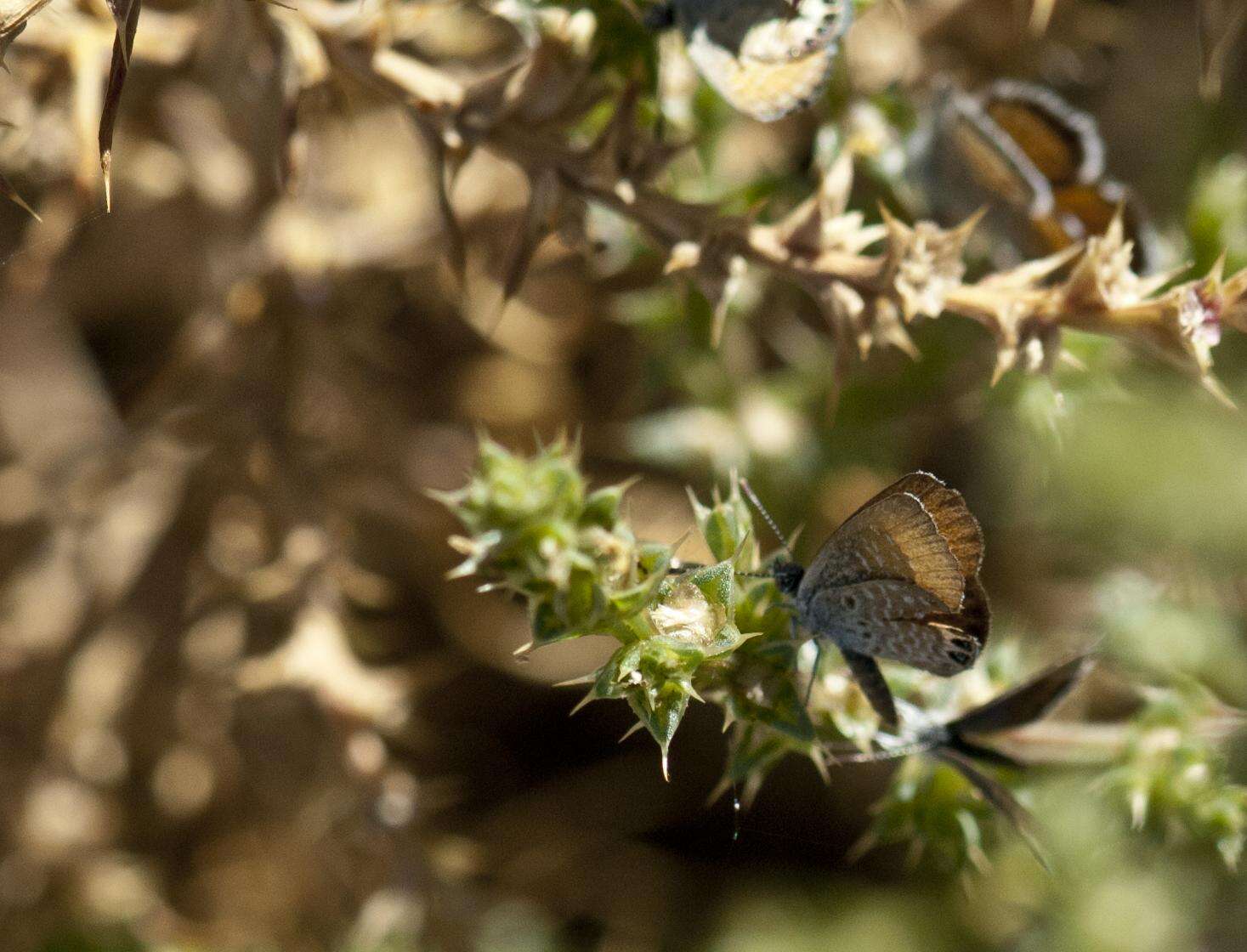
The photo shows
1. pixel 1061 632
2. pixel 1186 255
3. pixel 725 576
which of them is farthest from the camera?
pixel 1061 632

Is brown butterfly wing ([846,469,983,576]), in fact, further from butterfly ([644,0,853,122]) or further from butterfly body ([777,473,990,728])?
butterfly ([644,0,853,122])

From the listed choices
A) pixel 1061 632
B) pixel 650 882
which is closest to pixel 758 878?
pixel 650 882

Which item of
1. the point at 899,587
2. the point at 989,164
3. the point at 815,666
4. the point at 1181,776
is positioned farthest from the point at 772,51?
the point at 1181,776

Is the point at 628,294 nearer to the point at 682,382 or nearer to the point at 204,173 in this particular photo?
the point at 682,382

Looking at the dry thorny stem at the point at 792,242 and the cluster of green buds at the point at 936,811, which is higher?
the dry thorny stem at the point at 792,242

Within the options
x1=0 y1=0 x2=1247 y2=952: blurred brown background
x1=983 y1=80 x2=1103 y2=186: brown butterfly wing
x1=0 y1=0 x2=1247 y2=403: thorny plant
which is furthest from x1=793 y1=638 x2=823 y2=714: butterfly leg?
x1=983 y1=80 x2=1103 y2=186: brown butterfly wing

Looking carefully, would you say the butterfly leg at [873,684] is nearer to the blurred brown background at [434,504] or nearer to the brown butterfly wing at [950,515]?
the brown butterfly wing at [950,515]

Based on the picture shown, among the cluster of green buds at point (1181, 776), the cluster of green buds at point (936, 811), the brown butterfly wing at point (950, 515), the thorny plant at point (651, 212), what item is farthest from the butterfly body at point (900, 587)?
the cluster of green buds at point (1181, 776)
